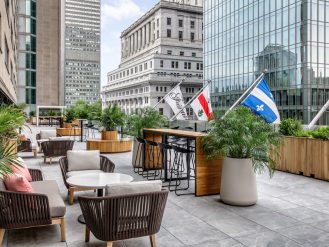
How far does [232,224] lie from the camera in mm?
6340

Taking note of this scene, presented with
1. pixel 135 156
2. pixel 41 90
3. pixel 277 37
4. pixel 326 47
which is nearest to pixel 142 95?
pixel 41 90

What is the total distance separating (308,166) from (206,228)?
599 cm

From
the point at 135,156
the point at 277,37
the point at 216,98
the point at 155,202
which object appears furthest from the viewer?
the point at 216,98

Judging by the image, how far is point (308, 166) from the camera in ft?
35.4

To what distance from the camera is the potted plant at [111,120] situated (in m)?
17.4

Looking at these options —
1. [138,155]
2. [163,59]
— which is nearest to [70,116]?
[138,155]

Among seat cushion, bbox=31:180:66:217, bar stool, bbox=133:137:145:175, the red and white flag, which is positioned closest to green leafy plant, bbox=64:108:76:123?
the red and white flag

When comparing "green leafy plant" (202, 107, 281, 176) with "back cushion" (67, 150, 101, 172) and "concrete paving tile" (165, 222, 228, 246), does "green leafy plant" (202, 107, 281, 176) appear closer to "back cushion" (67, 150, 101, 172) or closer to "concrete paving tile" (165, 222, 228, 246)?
"concrete paving tile" (165, 222, 228, 246)

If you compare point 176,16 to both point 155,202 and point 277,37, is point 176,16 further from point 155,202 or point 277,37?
point 155,202

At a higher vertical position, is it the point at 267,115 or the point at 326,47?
the point at 326,47

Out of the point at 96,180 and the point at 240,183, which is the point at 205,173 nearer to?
the point at 240,183

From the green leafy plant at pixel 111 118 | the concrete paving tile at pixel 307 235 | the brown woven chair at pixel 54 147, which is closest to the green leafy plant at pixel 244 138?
the concrete paving tile at pixel 307 235

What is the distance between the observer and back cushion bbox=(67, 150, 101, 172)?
8469 mm

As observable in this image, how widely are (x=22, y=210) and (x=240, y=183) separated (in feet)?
14.7
